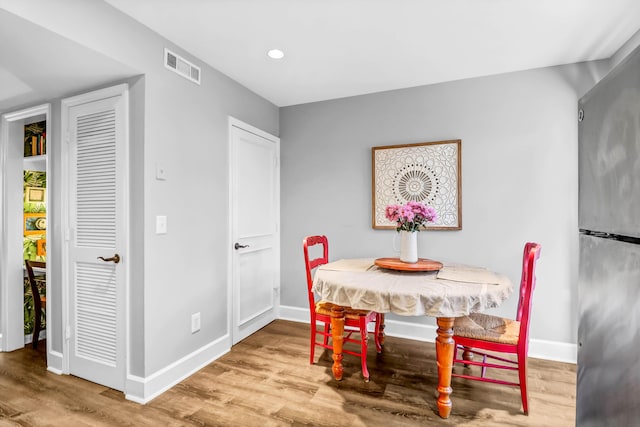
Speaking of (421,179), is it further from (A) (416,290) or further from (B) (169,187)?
(B) (169,187)

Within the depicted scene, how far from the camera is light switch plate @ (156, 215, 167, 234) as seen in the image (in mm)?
2174

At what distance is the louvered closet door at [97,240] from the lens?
2.17 metres

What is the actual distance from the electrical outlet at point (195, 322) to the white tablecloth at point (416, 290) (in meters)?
1.05

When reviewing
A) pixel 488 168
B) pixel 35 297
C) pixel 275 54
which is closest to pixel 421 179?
pixel 488 168

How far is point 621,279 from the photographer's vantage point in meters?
0.71

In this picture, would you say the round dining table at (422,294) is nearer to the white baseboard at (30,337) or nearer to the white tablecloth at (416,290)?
the white tablecloth at (416,290)

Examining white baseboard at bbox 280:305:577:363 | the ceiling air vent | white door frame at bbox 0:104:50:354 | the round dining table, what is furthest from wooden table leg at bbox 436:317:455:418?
white door frame at bbox 0:104:50:354

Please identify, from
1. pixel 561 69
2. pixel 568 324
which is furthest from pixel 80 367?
pixel 561 69

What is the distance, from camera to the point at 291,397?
6.89 feet

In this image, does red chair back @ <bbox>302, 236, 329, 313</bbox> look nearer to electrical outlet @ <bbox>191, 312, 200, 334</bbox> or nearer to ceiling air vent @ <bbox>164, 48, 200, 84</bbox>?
electrical outlet @ <bbox>191, 312, 200, 334</bbox>

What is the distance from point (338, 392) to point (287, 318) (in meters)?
1.57

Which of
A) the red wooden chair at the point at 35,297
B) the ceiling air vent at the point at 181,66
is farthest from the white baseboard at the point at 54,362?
the ceiling air vent at the point at 181,66

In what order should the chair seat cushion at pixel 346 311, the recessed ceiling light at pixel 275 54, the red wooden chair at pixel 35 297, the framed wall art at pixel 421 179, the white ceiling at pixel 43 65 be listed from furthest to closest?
1. the framed wall art at pixel 421 179
2. the red wooden chair at pixel 35 297
3. the recessed ceiling light at pixel 275 54
4. the chair seat cushion at pixel 346 311
5. the white ceiling at pixel 43 65

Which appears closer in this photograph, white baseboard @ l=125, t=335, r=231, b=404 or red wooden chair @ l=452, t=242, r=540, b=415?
red wooden chair @ l=452, t=242, r=540, b=415
